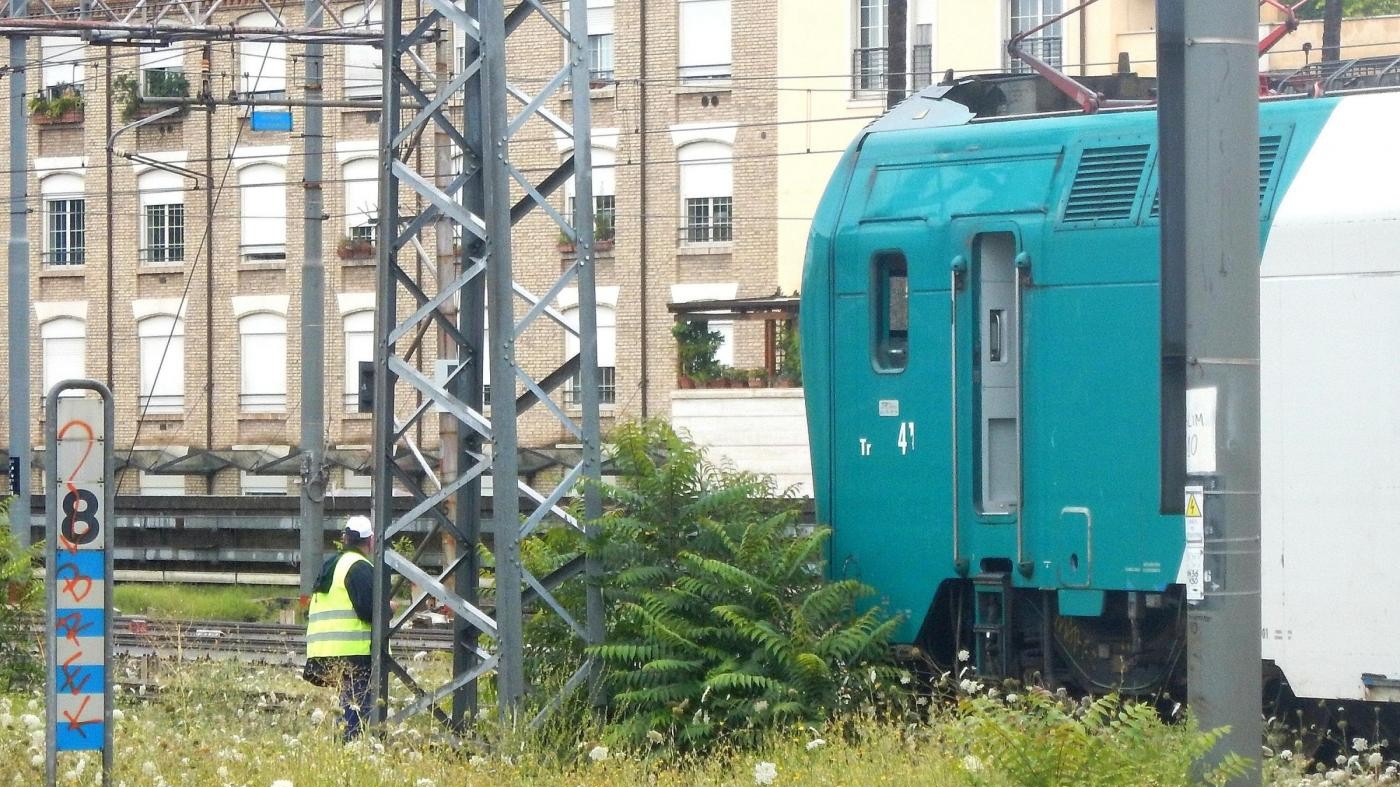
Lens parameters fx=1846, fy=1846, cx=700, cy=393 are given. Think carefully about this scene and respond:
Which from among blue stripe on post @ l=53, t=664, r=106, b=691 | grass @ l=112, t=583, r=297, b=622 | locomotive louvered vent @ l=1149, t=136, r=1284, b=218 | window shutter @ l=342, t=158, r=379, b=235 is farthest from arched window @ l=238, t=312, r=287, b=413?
blue stripe on post @ l=53, t=664, r=106, b=691

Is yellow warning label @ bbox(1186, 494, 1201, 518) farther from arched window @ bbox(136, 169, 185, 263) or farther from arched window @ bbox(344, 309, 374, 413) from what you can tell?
arched window @ bbox(136, 169, 185, 263)

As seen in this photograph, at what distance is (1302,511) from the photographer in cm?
895

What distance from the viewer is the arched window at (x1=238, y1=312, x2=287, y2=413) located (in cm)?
3916

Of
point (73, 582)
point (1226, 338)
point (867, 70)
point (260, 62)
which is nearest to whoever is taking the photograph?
point (1226, 338)

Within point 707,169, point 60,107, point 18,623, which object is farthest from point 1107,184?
point 60,107

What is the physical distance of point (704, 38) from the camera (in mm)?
35562

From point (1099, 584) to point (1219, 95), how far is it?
12.2ft

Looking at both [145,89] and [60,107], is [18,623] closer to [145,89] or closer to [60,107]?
[145,89]

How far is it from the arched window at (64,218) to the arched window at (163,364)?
233 cm

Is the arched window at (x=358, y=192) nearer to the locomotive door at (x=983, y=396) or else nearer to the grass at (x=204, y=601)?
the grass at (x=204, y=601)

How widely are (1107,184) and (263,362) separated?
3180 centimetres

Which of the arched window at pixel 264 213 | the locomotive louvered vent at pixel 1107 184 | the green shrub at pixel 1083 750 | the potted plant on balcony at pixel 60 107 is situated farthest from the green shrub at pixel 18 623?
the potted plant on balcony at pixel 60 107

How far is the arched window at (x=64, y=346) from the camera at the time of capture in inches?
1615

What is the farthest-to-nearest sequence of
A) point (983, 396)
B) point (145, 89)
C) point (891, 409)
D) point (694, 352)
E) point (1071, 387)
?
point (145, 89)
point (694, 352)
point (891, 409)
point (983, 396)
point (1071, 387)
